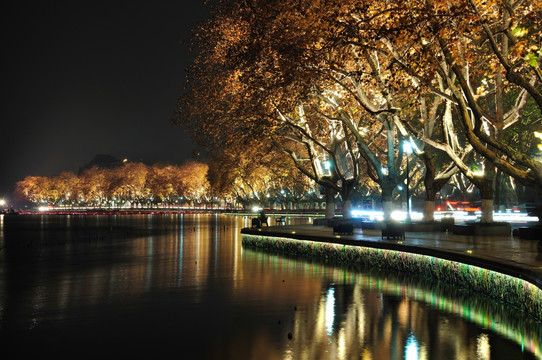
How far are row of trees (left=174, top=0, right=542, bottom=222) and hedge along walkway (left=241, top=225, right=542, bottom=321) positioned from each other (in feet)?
10.4

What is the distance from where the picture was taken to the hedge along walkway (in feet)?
48.2

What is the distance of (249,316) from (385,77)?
18741 mm

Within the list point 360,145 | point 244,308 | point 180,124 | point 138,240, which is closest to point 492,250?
point 244,308

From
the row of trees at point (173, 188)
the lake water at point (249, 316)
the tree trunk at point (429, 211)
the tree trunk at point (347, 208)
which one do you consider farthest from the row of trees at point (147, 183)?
the lake water at point (249, 316)

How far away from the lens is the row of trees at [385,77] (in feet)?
64.8

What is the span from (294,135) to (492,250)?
23850 millimetres

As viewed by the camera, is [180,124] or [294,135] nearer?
[180,124]

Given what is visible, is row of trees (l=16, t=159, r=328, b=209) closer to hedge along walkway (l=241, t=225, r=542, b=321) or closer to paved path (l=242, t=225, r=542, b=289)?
hedge along walkway (l=241, t=225, r=542, b=321)

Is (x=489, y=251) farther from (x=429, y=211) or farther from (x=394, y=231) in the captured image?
(x=429, y=211)

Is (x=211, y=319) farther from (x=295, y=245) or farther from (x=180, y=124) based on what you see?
(x=180, y=124)

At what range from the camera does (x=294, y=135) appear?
43188mm

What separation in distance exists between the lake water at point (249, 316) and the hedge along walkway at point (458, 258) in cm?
45

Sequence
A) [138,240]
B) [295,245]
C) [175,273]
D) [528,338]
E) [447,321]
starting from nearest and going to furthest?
1. [528,338]
2. [447,321]
3. [175,273]
4. [295,245]
5. [138,240]

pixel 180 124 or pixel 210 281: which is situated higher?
pixel 180 124
